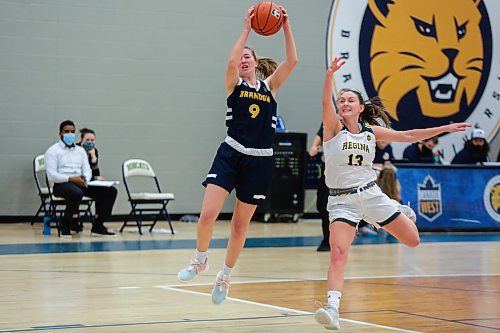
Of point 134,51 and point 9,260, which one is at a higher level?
point 134,51

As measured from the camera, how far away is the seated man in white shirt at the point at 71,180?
12312 mm

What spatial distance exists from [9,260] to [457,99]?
10.7 metres

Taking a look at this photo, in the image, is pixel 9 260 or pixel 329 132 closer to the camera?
pixel 329 132

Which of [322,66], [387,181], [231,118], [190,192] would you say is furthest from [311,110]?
[231,118]

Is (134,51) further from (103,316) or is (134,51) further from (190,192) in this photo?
(103,316)

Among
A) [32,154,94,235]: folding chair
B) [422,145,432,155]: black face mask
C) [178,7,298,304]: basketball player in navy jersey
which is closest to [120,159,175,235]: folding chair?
[32,154,94,235]: folding chair

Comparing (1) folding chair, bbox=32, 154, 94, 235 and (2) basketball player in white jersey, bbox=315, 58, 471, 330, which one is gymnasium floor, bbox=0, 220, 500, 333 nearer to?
(1) folding chair, bbox=32, 154, 94, 235

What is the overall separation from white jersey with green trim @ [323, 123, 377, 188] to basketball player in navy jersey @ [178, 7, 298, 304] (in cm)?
51

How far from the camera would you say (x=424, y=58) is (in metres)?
17.3

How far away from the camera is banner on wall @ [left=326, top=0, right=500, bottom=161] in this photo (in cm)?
1677

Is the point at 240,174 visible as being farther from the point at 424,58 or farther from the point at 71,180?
the point at 424,58

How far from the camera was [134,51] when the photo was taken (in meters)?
15.1

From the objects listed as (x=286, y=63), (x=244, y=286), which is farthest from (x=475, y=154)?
(x=286, y=63)

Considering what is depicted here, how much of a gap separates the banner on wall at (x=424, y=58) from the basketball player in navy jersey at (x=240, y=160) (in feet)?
34.0
